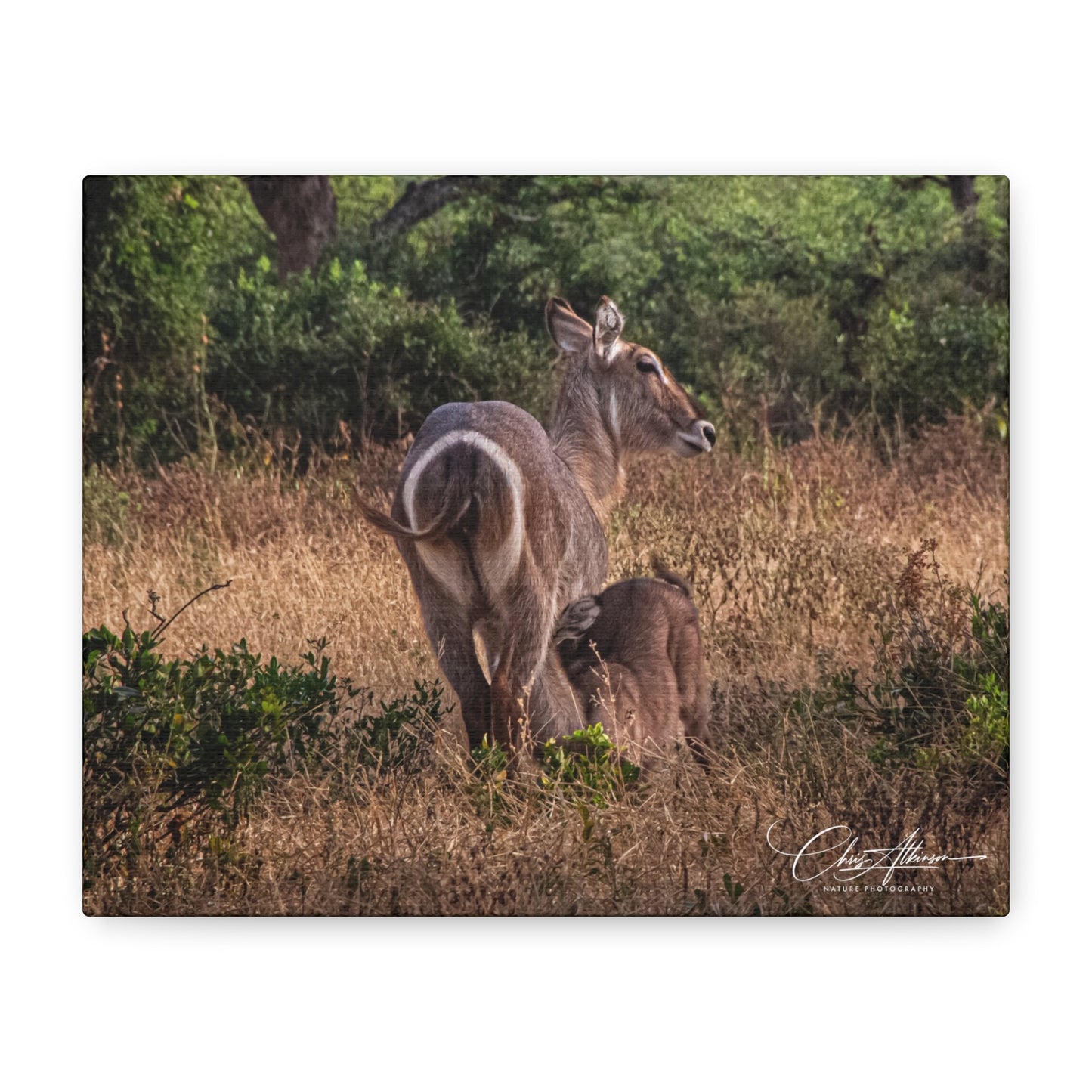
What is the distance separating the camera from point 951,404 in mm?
6270

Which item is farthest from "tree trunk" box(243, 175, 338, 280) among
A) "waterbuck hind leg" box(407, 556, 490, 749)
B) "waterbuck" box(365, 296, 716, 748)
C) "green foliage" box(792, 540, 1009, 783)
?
A: "green foliage" box(792, 540, 1009, 783)

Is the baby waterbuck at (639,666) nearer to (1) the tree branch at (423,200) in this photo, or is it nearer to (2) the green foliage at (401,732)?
(2) the green foliage at (401,732)

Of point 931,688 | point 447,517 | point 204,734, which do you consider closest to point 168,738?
point 204,734

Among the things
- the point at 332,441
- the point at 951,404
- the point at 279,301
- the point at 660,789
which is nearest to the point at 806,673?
the point at 660,789

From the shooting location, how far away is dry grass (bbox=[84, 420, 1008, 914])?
608 centimetres

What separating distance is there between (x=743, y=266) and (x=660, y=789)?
189 centimetres

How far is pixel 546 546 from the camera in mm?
6133

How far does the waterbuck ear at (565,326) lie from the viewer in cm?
623

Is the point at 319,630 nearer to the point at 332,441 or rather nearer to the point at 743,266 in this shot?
the point at 332,441

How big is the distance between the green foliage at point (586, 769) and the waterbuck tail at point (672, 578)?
1.88ft
